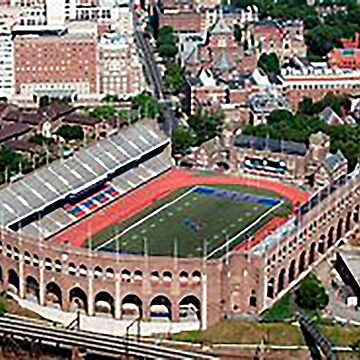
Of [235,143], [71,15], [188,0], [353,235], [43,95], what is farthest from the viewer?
[188,0]

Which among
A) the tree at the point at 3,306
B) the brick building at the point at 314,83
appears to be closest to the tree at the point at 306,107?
the brick building at the point at 314,83

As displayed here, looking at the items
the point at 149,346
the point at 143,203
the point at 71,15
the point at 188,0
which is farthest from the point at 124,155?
the point at 188,0

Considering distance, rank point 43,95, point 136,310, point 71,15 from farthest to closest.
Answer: point 71,15 → point 43,95 → point 136,310

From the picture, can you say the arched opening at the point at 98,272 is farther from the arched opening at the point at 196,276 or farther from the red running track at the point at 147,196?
the red running track at the point at 147,196

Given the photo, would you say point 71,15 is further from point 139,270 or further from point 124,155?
point 139,270

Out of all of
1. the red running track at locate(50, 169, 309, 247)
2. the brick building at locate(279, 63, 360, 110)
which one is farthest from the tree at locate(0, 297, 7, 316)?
the brick building at locate(279, 63, 360, 110)

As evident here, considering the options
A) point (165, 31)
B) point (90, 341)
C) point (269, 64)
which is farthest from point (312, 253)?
point (165, 31)

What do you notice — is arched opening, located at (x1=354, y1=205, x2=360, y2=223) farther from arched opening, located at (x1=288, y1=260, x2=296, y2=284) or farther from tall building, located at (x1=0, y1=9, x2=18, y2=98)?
tall building, located at (x1=0, y1=9, x2=18, y2=98)
